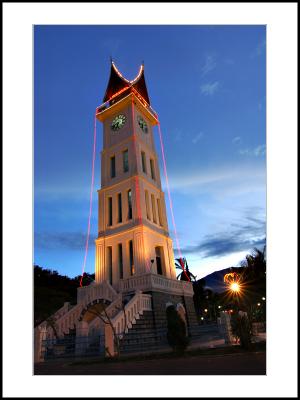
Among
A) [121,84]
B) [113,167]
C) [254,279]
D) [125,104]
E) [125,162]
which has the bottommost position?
[254,279]

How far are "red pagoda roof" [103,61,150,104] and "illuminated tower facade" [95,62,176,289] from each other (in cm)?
15

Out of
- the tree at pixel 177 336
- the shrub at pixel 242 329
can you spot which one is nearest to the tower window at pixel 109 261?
the tree at pixel 177 336

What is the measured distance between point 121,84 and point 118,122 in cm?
521

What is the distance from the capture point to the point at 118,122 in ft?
98.0

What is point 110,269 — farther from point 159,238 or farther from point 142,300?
point 142,300

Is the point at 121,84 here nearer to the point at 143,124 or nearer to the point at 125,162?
the point at 143,124

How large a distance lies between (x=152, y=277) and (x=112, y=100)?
2030 cm

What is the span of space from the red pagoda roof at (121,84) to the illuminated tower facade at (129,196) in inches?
5.8

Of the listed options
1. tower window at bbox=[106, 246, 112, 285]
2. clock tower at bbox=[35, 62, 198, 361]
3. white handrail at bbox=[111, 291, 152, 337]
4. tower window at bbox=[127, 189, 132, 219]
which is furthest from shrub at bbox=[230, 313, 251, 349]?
tower window at bbox=[127, 189, 132, 219]

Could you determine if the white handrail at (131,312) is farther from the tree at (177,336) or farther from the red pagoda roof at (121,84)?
the red pagoda roof at (121,84)

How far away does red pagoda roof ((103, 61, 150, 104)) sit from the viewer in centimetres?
3160

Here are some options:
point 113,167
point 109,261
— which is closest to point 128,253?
point 109,261

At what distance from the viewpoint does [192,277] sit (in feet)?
164

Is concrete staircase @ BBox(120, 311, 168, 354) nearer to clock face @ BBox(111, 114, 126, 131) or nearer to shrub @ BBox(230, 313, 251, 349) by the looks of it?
shrub @ BBox(230, 313, 251, 349)
